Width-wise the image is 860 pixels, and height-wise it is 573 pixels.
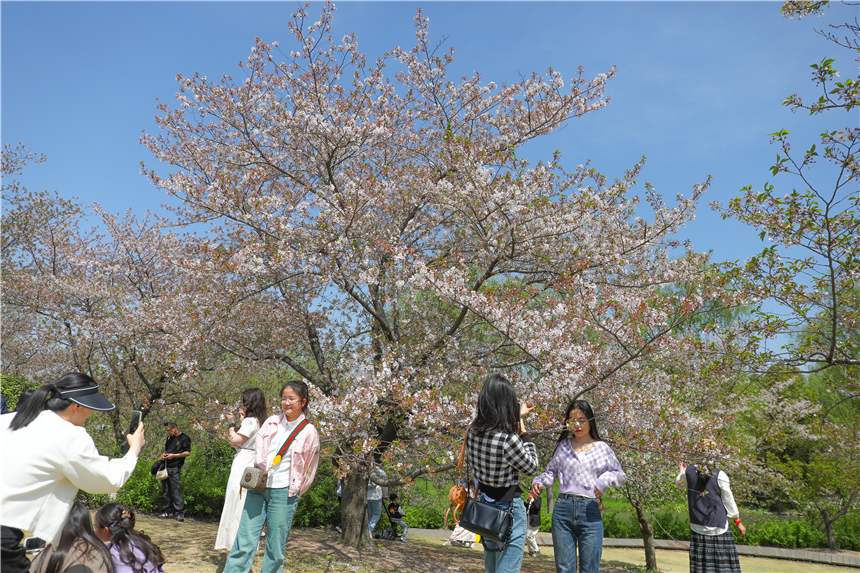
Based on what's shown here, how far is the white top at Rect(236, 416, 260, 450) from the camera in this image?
472 centimetres

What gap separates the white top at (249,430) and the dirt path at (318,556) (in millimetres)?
1720

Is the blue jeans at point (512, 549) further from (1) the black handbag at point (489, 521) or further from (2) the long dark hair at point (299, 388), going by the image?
(2) the long dark hair at point (299, 388)

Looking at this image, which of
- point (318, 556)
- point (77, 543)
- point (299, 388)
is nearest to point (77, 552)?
point (77, 543)

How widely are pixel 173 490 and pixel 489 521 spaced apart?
25.7ft

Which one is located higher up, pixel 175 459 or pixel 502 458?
pixel 502 458

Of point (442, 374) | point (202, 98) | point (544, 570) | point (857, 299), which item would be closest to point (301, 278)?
point (442, 374)

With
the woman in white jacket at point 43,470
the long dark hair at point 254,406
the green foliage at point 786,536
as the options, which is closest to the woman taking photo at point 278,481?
the long dark hair at point 254,406

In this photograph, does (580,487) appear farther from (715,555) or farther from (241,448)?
(241,448)

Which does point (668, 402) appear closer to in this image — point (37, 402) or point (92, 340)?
point (37, 402)

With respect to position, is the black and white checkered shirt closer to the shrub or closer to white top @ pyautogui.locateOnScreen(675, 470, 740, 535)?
white top @ pyautogui.locateOnScreen(675, 470, 740, 535)

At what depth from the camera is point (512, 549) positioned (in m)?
3.21

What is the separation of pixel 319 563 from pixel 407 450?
170 centimetres

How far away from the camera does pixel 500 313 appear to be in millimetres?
5750

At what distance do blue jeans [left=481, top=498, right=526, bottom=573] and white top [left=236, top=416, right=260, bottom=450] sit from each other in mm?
2356
